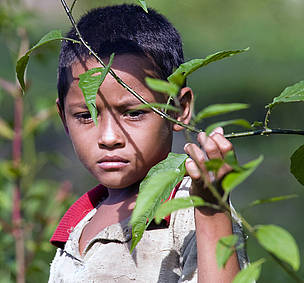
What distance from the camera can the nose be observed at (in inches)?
42.3

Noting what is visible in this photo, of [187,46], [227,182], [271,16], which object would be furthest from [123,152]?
[271,16]

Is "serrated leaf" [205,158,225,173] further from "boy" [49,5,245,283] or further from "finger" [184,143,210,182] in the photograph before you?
"boy" [49,5,245,283]

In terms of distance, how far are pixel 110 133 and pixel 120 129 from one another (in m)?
0.02

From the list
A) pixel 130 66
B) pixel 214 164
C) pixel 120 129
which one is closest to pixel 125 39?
pixel 130 66

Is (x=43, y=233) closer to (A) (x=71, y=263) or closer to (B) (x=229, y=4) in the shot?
(A) (x=71, y=263)

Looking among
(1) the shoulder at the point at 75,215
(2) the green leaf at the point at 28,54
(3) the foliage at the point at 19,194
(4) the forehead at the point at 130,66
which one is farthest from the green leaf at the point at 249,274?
(3) the foliage at the point at 19,194

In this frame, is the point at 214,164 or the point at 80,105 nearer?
the point at 214,164

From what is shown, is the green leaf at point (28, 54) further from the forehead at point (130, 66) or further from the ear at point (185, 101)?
the ear at point (185, 101)

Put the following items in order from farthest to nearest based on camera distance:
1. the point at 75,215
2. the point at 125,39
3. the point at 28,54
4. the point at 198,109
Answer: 1. the point at 198,109
2. the point at 75,215
3. the point at 125,39
4. the point at 28,54

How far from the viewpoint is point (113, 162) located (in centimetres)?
111

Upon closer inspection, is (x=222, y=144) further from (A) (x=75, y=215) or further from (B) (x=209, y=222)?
(A) (x=75, y=215)

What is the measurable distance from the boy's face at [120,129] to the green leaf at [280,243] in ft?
1.74

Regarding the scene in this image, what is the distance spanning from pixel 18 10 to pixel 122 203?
1.27m

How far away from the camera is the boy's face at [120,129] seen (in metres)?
1.09
